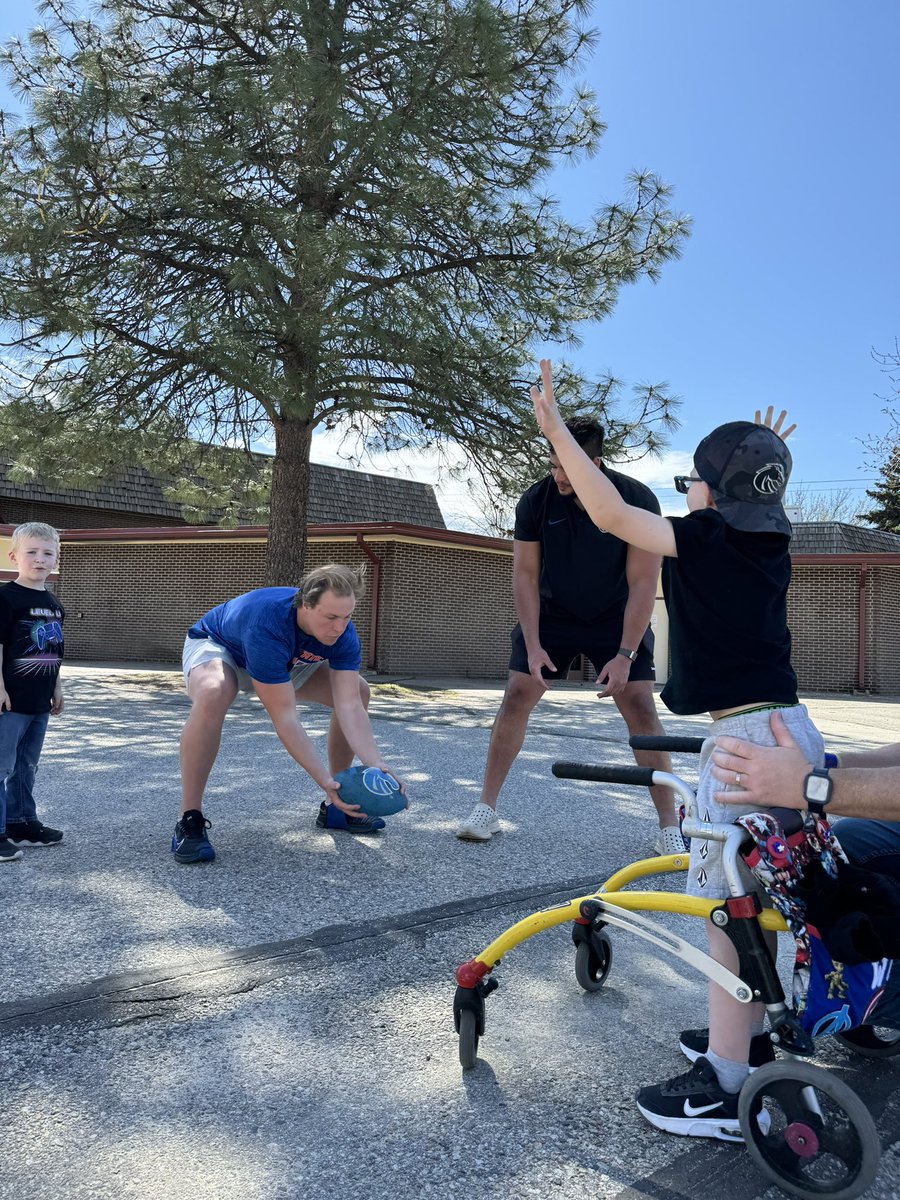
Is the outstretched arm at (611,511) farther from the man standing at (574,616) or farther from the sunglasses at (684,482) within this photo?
the man standing at (574,616)

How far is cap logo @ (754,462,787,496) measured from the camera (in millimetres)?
2277

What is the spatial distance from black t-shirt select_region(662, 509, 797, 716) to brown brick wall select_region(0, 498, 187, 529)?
27698mm

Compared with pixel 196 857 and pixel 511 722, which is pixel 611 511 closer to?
pixel 511 722

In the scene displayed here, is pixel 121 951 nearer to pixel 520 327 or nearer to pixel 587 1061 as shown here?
pixel 587 1061

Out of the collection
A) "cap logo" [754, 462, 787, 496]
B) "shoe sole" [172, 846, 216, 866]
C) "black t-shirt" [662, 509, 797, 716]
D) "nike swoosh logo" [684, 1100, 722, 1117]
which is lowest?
"shoe sole" [172, 846, 216, 866]

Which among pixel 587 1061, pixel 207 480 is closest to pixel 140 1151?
pixel 587 1061

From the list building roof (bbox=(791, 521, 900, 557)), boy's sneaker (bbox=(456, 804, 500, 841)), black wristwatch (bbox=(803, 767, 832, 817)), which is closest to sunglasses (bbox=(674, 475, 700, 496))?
black wristwatch (bbox=(803, 767, 832, 817))

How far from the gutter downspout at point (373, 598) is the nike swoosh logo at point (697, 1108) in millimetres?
17008

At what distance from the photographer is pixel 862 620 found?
21.2m

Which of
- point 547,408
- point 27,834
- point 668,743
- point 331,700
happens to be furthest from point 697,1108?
point 27,834

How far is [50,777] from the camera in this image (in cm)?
611

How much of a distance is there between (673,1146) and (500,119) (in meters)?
11.8

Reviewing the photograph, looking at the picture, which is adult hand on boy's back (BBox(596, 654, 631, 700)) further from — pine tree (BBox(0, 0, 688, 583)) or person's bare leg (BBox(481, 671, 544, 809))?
pine tree (BBox(0, 0, 688, 583))

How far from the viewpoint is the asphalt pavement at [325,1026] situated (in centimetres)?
194
